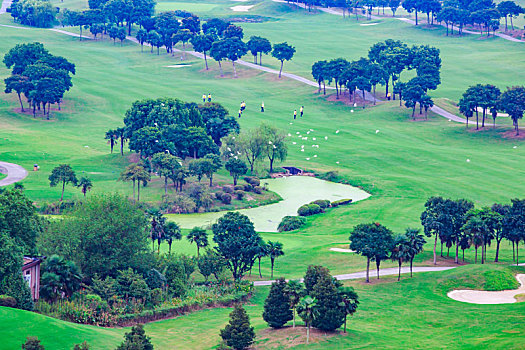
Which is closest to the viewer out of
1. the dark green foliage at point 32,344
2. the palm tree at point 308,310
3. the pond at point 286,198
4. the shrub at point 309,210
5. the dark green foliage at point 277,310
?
the dark green foliage at point 32,344

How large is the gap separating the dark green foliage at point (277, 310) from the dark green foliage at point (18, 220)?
1041 inches

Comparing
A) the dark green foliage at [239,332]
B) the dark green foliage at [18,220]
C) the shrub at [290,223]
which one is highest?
the dark green foliage at [18,220]

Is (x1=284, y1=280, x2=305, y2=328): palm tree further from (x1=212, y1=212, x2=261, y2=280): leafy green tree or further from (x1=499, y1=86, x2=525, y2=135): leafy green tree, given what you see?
(x1=499, y1=86, x2=525, y2=135): leafy green tree

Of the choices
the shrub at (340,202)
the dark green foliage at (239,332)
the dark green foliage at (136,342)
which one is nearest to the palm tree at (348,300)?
the dark green foliage at (239,332)

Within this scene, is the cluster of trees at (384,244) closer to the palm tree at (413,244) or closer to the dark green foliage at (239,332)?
the palm tree at (413,244)

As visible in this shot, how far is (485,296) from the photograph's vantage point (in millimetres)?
91875

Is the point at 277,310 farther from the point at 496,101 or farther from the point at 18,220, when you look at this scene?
the point at 496,101

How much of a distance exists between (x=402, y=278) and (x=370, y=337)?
2441 centimetres

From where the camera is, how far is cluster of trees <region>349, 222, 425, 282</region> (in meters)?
100

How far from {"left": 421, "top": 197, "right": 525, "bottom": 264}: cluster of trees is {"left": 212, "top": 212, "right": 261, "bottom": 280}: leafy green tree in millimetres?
24390

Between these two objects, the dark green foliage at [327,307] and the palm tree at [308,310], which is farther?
the dark green foliage at [327,307]

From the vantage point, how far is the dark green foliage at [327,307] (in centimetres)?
7856

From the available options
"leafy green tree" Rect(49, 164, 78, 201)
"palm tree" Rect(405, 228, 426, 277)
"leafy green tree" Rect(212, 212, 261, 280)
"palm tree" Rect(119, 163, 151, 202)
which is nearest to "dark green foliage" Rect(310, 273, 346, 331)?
"leafy green tree" Rect(212, 212, 261, 280)

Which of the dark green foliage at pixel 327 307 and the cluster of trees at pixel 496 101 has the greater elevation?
the cluster of trees at pixel 496 101
